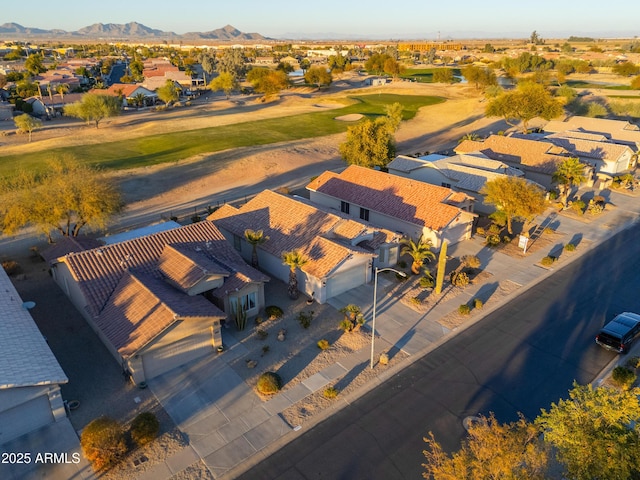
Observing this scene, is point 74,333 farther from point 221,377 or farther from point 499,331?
point 499,331

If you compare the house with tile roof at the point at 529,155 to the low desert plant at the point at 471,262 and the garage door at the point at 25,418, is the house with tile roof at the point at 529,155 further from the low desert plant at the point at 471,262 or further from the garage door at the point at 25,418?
the garage door at the point at 25,418

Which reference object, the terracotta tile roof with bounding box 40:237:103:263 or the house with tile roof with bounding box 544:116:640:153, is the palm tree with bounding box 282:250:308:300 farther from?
the house with tile roof with bounding box 544:116:640:153

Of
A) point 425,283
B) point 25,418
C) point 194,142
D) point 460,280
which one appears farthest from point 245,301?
point 194,142

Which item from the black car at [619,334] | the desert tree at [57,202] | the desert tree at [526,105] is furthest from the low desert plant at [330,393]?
the desert tree at [526,105]

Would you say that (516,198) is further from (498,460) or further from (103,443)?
(103,443)

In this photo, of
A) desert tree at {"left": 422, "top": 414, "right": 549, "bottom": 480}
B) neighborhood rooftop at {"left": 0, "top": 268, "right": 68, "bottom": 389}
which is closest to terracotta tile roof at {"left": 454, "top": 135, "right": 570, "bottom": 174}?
desert tree at {"left": 422, "top": 414, "right": 549, "bottom": 480}

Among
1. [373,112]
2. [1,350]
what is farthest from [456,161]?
[373,112]
